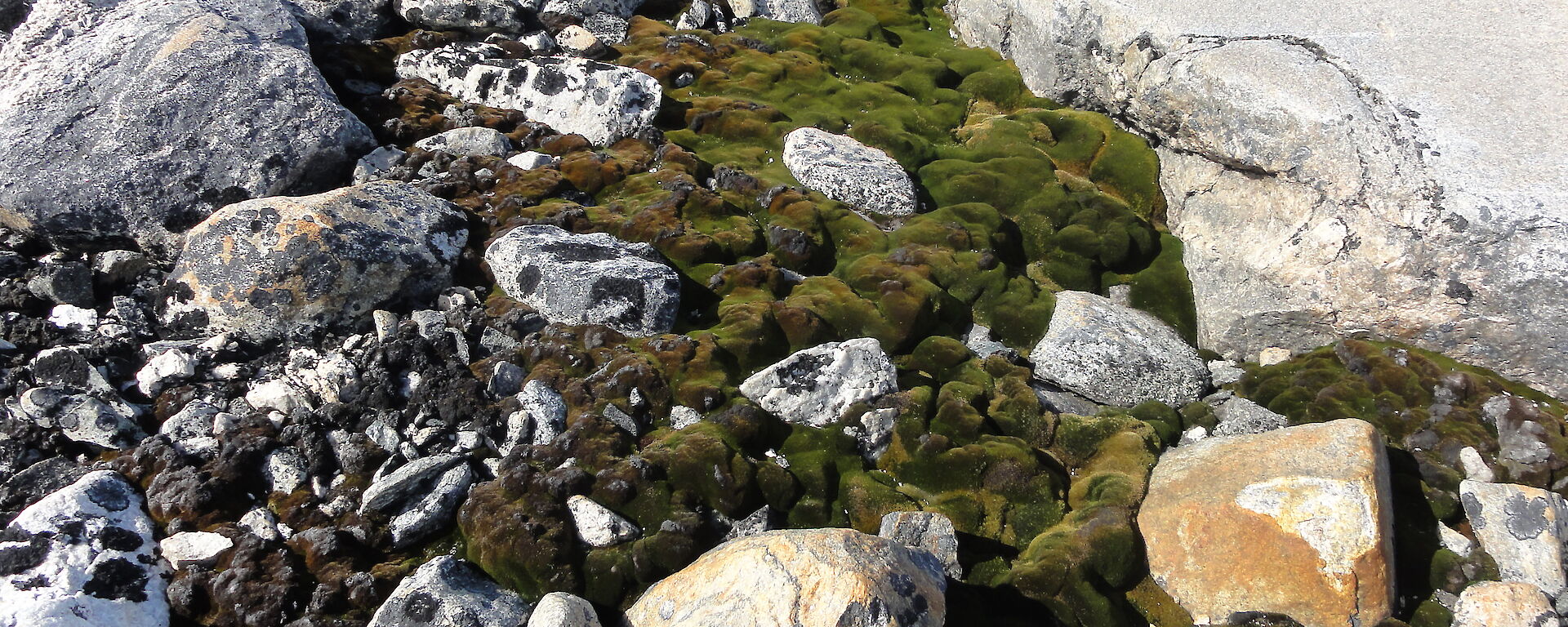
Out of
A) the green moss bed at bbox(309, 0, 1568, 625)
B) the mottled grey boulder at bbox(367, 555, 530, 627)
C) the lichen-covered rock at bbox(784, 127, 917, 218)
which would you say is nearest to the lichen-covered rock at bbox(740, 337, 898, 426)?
the green moss bed at bbox(309, 0, 1568, 625)

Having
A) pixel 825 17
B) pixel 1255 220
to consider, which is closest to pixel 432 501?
pixel 1255 220

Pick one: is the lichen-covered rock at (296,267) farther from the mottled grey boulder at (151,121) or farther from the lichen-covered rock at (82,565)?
the lichen-covered rock at (82,565)

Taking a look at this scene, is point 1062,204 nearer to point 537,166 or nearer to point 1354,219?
point 1354,219

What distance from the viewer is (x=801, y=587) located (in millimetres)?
6344

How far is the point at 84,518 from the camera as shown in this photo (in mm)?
7551

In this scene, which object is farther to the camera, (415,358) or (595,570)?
(415,358)

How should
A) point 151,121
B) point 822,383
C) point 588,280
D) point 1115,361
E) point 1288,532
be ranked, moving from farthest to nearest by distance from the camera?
point 151,121 → point 1115,361 → point 588,280 → point 822,383 → point 1288,532

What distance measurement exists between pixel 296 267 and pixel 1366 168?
517 inches

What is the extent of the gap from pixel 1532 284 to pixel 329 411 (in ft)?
43.8

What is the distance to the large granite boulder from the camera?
10.7 meters

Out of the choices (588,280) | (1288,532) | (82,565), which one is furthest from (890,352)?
(82,565)

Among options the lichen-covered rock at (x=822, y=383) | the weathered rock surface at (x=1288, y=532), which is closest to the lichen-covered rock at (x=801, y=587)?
the weathered rock surface at (x=1288, y=532)

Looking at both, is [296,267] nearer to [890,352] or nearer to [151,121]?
[151,121]

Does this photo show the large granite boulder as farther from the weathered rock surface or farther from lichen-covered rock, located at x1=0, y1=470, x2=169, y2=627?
lichen-covered rock, located at x1=0, y1=470, x2=169, y2=627
